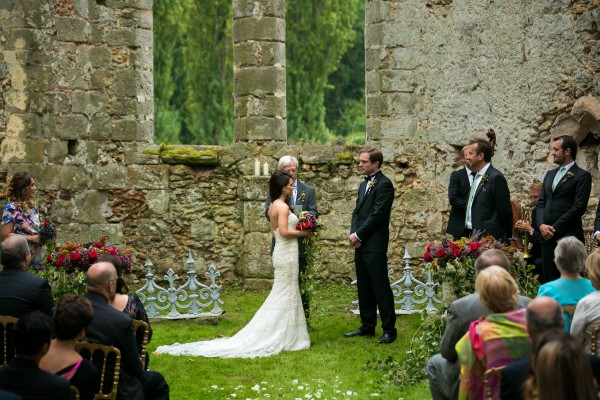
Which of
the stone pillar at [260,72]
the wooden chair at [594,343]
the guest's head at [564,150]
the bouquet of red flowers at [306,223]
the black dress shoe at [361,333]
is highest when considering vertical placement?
the stone pillar at [260,72]

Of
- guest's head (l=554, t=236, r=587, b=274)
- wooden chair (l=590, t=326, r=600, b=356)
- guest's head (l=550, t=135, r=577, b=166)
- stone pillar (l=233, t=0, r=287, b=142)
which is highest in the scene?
stone pillar (l=233, t=0, r=287, b=142)

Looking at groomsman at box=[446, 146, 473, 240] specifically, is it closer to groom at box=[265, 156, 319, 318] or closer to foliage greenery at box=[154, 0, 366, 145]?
groom at box=[265, 156, 319, 318]

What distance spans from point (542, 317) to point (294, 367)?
4.33 m

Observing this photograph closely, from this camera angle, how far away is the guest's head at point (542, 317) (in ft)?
14.8

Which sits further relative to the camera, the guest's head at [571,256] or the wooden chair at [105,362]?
the guest's head at [571,256]

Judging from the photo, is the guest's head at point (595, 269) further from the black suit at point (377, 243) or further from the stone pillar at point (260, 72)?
the stone pillar at point (260, 72)

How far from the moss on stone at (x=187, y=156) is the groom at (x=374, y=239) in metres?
3.60

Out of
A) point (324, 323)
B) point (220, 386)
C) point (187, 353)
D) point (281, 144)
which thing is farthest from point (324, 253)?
point (220, 386)

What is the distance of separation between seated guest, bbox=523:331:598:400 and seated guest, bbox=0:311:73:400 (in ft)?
7.09

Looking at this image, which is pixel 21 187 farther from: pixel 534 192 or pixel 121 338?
pixel 534 192

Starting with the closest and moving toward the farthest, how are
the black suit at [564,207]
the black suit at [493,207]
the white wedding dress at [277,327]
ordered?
the black suit at [564,207]
the black suit at [493,207]
the white wedding dress at [277,327]

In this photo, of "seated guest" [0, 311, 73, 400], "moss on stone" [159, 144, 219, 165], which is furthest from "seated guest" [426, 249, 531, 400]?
"moss on stone" [159, 144, 219, 165]

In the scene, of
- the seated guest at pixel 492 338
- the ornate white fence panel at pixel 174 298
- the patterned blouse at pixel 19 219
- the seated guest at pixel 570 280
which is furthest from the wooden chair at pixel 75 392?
the ornate white fence panel at pixel 174 298

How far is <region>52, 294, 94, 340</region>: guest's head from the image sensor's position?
5.03m
